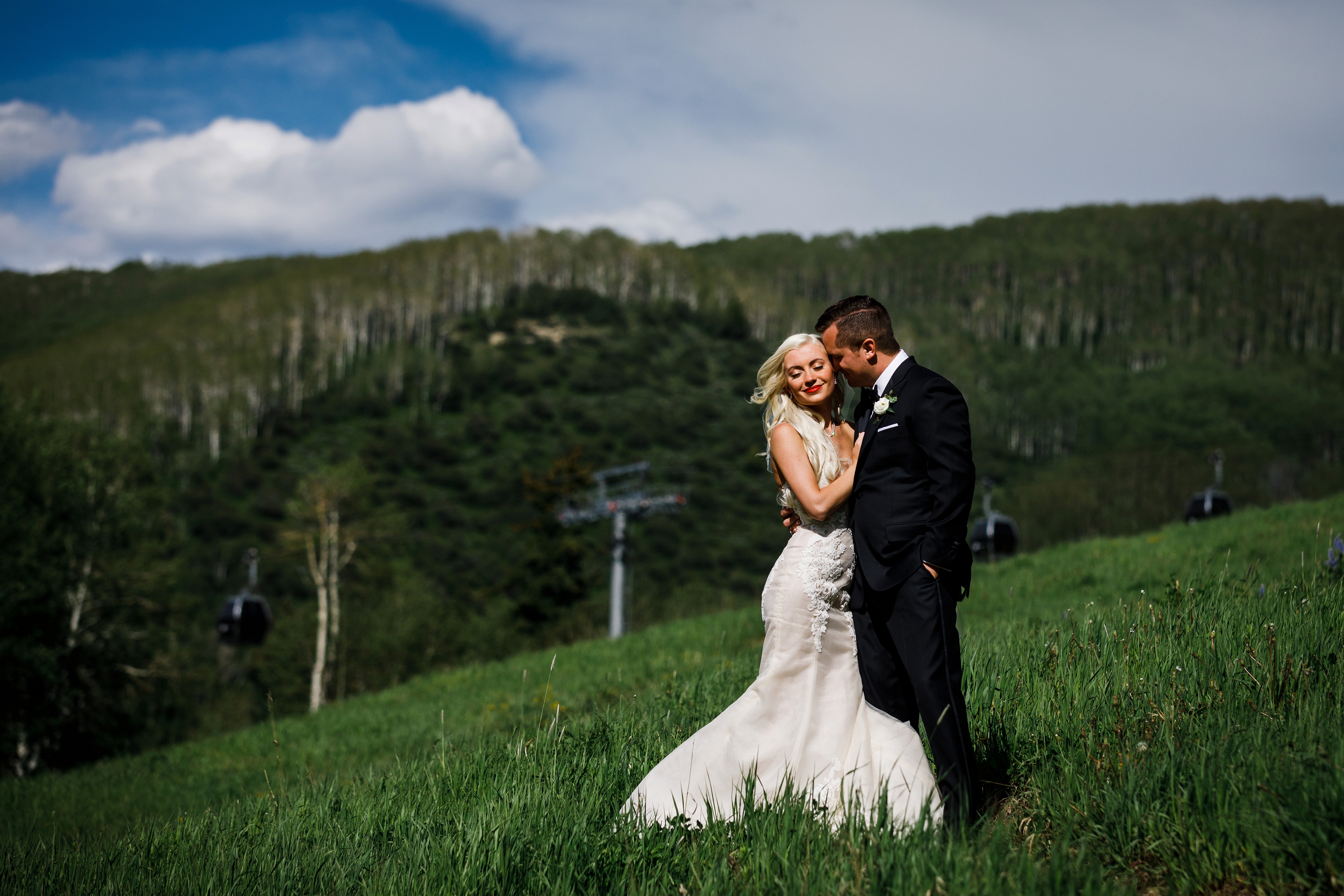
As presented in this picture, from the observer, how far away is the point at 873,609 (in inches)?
139

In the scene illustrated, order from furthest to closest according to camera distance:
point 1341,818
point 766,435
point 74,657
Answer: point 74,657, point 766,435, point 1341,818

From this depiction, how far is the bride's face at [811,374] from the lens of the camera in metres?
3.93

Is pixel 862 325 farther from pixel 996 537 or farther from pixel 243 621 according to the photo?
pixel 996 537

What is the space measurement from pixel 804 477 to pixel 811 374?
48cm

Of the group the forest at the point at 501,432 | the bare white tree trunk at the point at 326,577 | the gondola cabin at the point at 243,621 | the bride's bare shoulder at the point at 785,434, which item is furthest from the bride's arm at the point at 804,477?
the bare white tree trunk at the point at 326,577

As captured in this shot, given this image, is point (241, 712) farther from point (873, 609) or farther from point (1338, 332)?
point (1338, 332)

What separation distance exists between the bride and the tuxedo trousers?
0.33ft

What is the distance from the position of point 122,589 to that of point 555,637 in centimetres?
2496

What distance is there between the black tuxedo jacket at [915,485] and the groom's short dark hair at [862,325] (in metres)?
0.15

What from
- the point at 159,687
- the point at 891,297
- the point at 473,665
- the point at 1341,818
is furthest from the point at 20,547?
the point at 891,297

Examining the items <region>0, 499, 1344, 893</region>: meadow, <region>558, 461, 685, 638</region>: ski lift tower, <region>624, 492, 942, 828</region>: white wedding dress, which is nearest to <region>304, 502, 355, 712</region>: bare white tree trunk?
<region>558, 461, 685, 638</region>: ski lift tower

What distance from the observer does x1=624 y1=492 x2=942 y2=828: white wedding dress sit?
11.3 feet

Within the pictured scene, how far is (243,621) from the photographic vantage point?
22.7 m

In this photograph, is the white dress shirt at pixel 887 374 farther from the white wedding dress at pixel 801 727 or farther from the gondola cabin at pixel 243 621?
the gondola cabin at pixel 243 621
